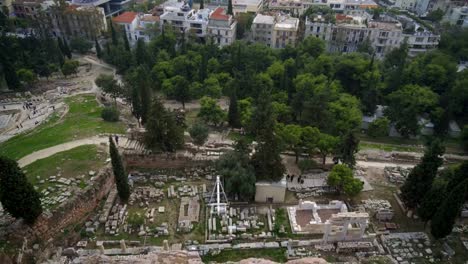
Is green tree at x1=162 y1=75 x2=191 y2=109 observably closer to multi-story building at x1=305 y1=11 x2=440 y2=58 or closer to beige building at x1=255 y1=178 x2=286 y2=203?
beige building at x1=255 y1=178 x2=286 y2=203

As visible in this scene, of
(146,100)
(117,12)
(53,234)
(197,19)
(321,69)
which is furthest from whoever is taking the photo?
(117,12)

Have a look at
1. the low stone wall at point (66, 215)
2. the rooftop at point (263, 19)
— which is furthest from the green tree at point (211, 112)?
the rooftop at point (263, 19)

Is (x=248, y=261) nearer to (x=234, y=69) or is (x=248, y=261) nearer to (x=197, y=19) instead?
(x=234, y=69)

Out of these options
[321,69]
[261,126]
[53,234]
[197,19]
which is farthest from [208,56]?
[53,234]

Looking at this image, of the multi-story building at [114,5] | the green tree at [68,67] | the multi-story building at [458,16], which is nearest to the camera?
the green tree at [68,67]

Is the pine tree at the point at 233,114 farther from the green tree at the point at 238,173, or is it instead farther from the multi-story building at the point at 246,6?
the multi-story building at the point at 246,6

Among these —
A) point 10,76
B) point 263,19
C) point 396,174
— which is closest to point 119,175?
point 396,174

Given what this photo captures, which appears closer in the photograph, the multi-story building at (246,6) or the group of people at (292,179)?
the group of people at (292,179)
